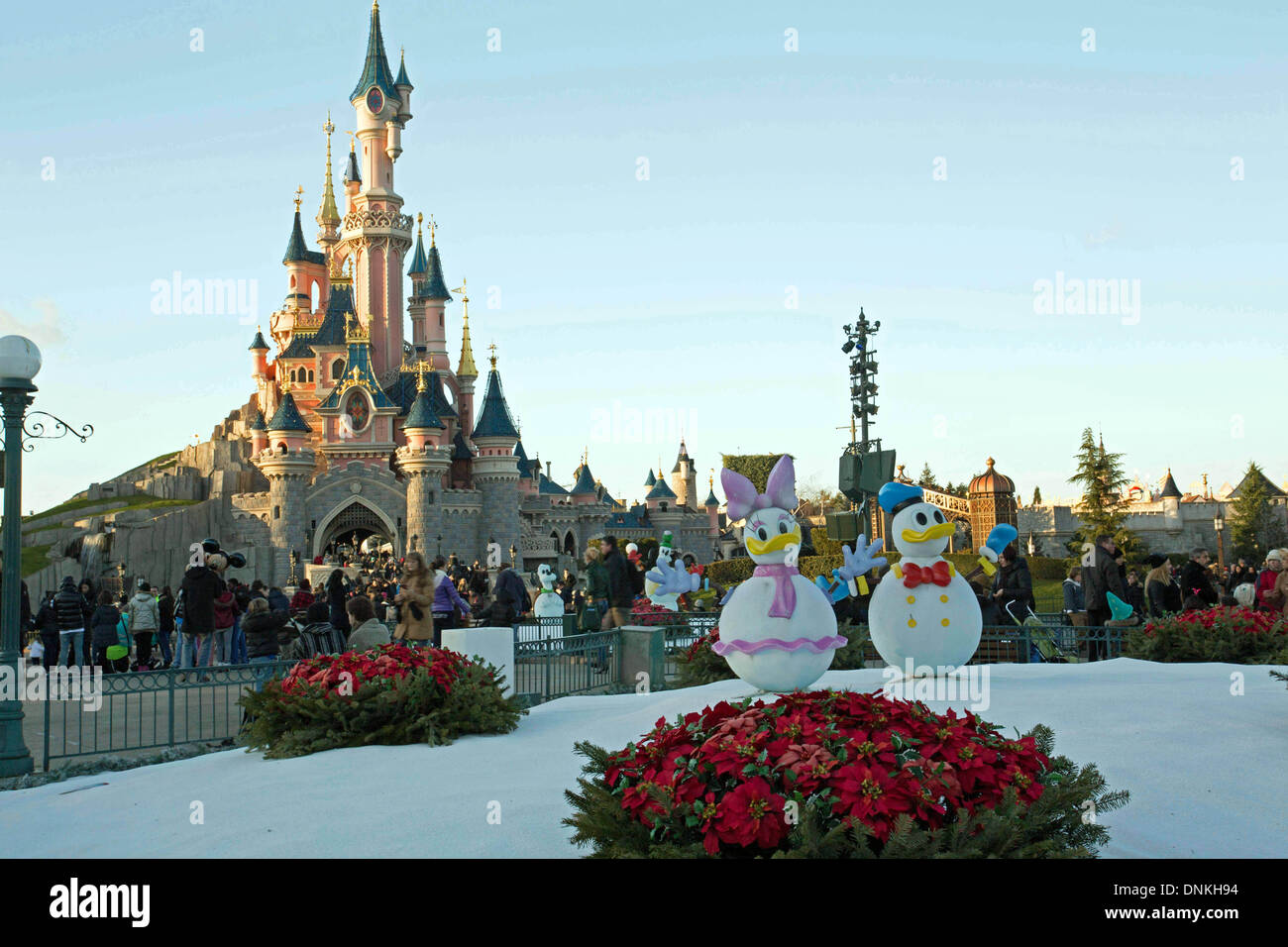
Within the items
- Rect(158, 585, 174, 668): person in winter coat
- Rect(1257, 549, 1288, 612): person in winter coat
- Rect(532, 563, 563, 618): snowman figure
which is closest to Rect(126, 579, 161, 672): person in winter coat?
Rect(158, 585, 174, 668): person in winter coat

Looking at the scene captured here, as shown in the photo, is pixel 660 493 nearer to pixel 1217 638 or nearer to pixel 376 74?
pixel 376 74

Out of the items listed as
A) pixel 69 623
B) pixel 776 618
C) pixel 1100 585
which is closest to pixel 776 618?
pixel 776 618

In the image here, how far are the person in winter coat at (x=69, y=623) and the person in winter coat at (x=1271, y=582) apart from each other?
13.4 metres

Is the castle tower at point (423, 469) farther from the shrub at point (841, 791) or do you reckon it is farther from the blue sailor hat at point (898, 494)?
the shrub at point (841, 791)

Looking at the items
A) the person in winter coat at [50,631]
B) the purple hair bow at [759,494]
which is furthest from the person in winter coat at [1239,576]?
the person in winter coat at [50,631]

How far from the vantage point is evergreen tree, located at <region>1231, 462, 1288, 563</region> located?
4788 centimetres

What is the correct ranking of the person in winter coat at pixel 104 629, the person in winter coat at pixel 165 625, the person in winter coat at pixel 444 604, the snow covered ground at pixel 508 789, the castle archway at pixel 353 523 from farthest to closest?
1. the castle archway at pixel 353 523
2. the person in winter coat at pixel 165 625
3. the person in winter coat at pixel 104 629
4. the person in winter coat at pixel 444 604
5. the snow covered ground at pixel 508 789

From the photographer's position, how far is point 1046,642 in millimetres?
11547

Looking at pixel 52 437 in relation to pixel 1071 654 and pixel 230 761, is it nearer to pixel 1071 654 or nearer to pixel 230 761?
pixel 230 761

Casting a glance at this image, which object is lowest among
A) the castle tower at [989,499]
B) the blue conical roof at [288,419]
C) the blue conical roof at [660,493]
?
the castle tower at [989,499]

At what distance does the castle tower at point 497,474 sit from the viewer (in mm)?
48750

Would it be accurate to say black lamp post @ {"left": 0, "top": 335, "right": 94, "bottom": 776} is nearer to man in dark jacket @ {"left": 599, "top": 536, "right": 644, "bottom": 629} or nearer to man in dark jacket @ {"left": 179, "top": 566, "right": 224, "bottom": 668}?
man in dark jacket @ {"left": 179, "top": 566, "right": 224, "bottom": 668}
